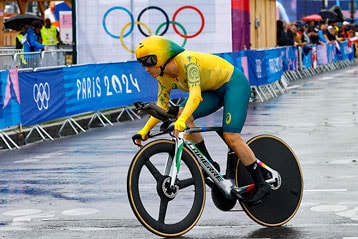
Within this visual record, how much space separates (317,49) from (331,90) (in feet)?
42.1

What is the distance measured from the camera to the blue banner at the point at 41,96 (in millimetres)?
18234

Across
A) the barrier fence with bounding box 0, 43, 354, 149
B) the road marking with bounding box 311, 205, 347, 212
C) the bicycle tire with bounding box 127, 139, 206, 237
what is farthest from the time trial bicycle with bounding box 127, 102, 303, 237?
the barrier fence with bounding box 0, 43, 354, 149

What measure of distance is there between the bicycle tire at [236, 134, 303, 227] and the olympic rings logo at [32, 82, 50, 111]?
378 inches

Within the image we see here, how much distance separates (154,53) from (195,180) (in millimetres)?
1008

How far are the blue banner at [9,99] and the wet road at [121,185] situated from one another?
0.48 metres

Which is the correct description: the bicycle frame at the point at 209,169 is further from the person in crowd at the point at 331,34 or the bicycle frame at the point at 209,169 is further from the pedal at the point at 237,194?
the person in crowd at the point at 331,34

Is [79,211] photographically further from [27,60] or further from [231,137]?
[27,60]

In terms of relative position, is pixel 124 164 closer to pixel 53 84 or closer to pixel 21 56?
pixel 53 84

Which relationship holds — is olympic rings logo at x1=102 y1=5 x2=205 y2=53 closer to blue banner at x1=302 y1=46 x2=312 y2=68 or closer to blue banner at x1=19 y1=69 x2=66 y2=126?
blue banner at x1=19 y1=69 x2=66 y2=126

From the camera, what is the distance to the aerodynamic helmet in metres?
8.80

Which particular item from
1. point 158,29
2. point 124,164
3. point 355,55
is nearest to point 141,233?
point 124,164

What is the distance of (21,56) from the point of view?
25453mm

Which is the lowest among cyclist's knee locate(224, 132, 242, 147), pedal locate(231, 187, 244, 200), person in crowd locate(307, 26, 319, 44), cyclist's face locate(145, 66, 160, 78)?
person in crowd locate(307, 26, 319, 44)

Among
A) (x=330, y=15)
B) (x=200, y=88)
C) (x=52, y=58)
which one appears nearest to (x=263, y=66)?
(x=52, y=58)
